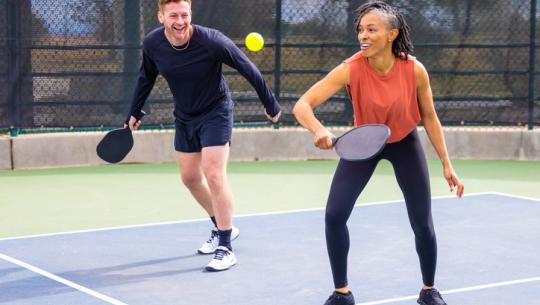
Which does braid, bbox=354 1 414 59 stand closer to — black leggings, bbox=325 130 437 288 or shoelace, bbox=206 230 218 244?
black leggings, bbox=325 130 437 288

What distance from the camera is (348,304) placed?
5.45 metres

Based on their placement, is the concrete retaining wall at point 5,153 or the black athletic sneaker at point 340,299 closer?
the black athletic sneaker at point 340,299

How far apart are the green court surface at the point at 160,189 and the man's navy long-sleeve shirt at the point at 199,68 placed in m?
1.78

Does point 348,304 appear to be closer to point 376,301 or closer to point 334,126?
point 376,301

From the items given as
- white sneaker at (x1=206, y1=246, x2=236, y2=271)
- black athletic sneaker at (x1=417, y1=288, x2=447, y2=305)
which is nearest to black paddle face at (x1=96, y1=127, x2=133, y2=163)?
white sneaker at (x1=206, y1=246, x2=236, y2=271)

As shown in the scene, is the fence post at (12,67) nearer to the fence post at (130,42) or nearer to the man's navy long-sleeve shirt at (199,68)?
the fence post at (130,42)

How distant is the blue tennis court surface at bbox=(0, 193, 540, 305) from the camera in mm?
5867

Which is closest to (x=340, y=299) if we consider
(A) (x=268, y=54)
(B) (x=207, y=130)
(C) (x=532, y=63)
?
(B) (x=207, y=130)

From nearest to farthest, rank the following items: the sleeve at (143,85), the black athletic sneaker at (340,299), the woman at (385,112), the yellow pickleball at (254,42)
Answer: the woman at (385,112) < the black athletic sneaker at (340,299) < the sleeve at (143,85) < the yellow pickleball at (254,42)

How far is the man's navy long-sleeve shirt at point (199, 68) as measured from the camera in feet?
21.4

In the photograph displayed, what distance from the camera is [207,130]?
6672mm

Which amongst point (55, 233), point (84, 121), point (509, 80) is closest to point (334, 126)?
point (509, 80)

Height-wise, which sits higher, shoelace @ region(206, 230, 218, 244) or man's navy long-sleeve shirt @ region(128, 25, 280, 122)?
man's navy long-sleeve shirt @ region(128, 25, 280, 122)

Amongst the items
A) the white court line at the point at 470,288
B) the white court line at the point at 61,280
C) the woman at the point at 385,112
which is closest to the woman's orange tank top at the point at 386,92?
the woman at the point at 385,112
